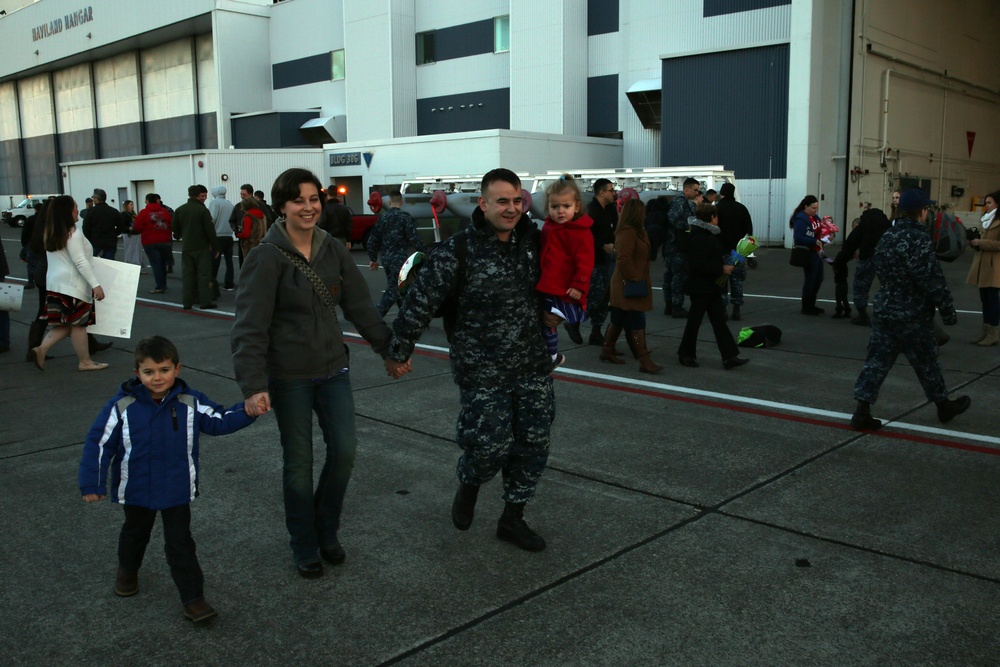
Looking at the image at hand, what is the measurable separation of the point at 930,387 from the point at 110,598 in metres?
5.21

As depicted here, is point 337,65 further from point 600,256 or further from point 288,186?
point 288,186

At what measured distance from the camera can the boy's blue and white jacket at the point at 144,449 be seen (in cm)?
329

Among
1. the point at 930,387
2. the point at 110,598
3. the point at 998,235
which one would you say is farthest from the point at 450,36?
the point at 110,598

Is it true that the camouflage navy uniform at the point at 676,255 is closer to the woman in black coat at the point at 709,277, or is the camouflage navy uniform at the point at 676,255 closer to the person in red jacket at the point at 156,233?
the woman in black coat at the point at 709,277

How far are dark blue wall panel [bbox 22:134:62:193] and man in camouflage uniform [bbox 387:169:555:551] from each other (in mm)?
55539

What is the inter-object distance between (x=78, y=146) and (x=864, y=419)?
174 feet

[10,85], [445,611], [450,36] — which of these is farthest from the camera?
[10,85]

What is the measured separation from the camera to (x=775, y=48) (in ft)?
79.8

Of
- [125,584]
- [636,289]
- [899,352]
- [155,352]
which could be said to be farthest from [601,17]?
[125,584]

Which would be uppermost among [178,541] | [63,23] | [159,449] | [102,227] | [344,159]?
[63,23]

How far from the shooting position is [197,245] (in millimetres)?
12414

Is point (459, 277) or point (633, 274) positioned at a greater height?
point (459, 277)

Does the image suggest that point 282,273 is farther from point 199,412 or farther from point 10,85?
point 10,85

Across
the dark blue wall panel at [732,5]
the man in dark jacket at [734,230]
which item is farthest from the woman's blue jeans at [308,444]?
the dark blue wall panel at [732,5]
